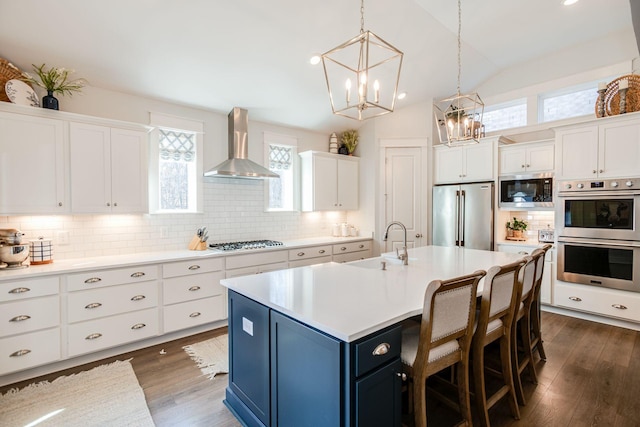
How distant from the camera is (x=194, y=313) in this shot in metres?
3.43

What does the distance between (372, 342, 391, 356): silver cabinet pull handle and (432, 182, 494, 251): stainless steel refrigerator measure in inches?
146

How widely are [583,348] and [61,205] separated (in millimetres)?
5270

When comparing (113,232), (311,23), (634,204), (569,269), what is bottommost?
(569,269)

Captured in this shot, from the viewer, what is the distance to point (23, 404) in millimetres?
2250

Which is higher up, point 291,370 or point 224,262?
point 224,262

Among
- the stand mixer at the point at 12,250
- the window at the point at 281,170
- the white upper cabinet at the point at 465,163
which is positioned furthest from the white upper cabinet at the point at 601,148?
the stand mixer at the point at 12,250

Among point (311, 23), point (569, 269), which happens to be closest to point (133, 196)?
point (311, 23)

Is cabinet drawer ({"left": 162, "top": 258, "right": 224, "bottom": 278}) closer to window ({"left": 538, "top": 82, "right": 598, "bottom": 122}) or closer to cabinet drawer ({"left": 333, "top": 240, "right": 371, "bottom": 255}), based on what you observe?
cabinet drawer ({"left": 333, "top": 240, "right": 371, "bottom": 255})

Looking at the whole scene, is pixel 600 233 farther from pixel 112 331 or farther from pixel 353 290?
pixel 112 331

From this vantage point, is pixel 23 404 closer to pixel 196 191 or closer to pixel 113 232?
pixel 113 232

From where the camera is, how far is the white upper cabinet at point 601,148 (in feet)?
11.3

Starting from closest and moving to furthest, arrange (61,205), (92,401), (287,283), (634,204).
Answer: (287,283) → (92,401) → (61,205) → (634,204)

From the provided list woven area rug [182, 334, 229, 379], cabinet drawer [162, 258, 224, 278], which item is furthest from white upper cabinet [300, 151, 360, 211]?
woven area rug [182, 334, 229, 379]

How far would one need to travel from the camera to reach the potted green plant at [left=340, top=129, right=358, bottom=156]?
5516mm
